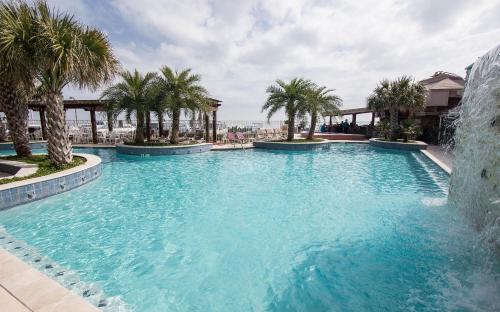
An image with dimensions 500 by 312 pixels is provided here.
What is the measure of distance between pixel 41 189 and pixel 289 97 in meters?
15.9

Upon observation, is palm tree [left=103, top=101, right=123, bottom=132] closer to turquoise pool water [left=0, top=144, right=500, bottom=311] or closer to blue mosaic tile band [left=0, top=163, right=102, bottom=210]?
blue mosaic tile band [left=0, top=163, right=102, bottom=210]

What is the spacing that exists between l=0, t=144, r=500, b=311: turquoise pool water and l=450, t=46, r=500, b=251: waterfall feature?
0.41 metres

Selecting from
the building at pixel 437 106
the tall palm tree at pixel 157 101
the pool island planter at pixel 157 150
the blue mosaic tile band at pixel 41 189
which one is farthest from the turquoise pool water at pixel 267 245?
the building at pixel 437 106

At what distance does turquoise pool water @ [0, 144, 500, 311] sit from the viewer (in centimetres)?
333

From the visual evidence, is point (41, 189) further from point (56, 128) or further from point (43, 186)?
point (56, 128)

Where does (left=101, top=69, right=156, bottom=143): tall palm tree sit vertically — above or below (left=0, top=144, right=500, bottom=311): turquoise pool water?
above

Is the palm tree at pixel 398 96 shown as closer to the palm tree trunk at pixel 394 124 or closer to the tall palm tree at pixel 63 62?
the palm tree trunk at pixel 394 124

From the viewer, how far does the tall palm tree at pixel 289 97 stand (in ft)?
62.9

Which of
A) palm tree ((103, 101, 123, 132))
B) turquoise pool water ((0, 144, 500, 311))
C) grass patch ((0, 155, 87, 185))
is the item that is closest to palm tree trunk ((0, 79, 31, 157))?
grass patch ((0, 155, 87, 185))

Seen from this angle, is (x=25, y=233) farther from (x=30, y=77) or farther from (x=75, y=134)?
(x=75, y=134)

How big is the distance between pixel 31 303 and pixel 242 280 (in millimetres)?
2306

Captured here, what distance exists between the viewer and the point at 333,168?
1152 centimetres

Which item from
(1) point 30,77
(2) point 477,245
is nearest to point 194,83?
(1) point 30,77

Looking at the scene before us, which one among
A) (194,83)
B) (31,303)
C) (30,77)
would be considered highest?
(194,83)
